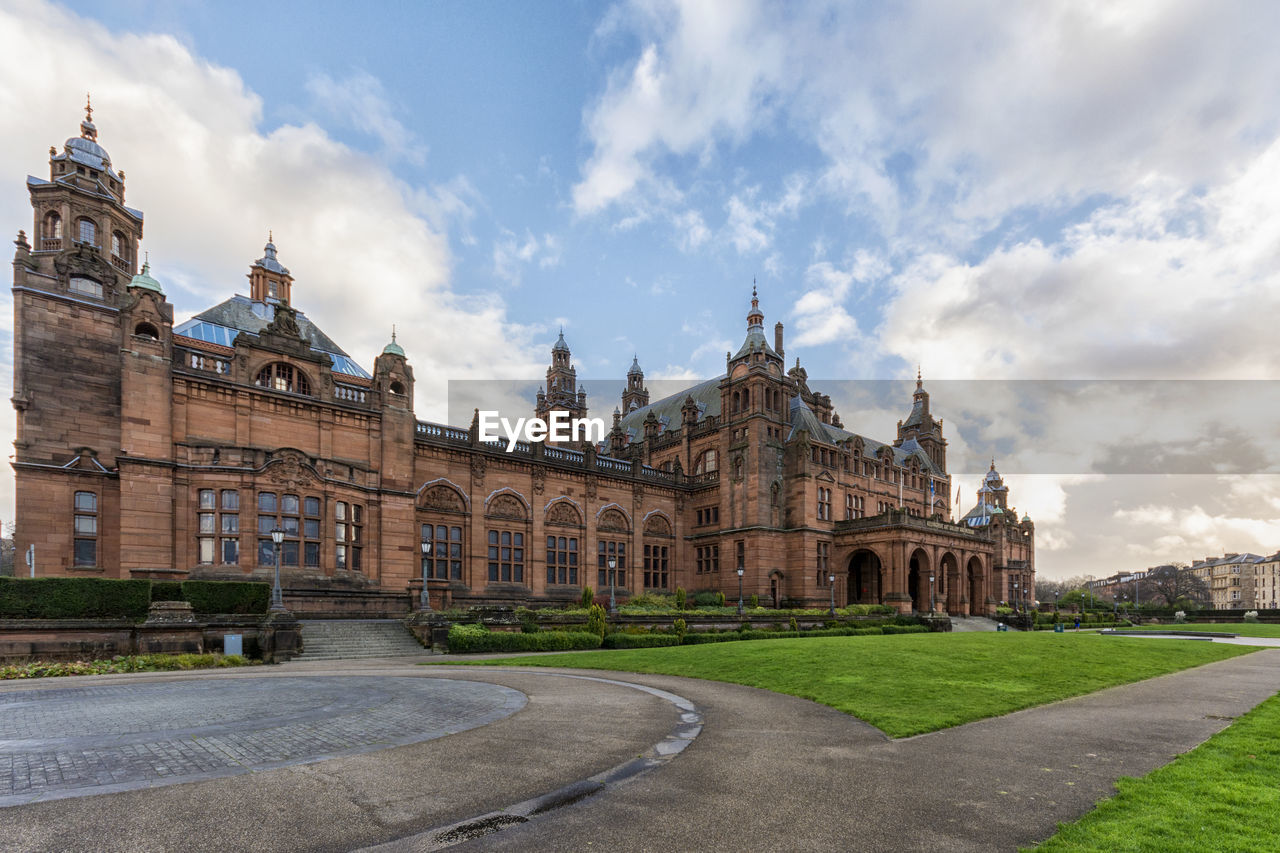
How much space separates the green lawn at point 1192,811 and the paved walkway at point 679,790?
13.4 inches

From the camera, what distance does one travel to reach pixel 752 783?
774 cm

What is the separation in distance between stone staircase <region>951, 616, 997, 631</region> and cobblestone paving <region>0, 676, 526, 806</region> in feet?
157

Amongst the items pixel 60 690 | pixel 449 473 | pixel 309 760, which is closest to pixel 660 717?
pixel 309 760

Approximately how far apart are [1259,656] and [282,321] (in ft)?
159

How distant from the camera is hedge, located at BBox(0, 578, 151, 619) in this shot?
819 inches

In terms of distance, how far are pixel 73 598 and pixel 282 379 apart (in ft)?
49.5

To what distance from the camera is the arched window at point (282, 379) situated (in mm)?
33875

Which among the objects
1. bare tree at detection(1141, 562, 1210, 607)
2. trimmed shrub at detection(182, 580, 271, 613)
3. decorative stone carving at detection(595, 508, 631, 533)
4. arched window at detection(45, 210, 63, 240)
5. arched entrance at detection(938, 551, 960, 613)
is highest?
arched window at detection(45, 210, 63, 240)

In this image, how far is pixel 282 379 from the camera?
112ft

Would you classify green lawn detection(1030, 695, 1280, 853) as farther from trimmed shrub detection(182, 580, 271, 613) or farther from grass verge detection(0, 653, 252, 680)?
trimmed shrub detection(182, 580, 271, 613)

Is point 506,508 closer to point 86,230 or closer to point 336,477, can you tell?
point 336,477

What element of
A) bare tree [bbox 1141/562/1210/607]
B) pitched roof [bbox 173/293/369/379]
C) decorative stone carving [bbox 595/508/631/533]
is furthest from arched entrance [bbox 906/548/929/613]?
bare tree [bbox 1141/562/1210/607]

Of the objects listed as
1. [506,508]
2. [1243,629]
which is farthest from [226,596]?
[1243,629]

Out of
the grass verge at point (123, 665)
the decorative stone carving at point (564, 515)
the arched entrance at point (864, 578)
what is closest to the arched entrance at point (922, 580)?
the arched entrance at point (864, 578)
